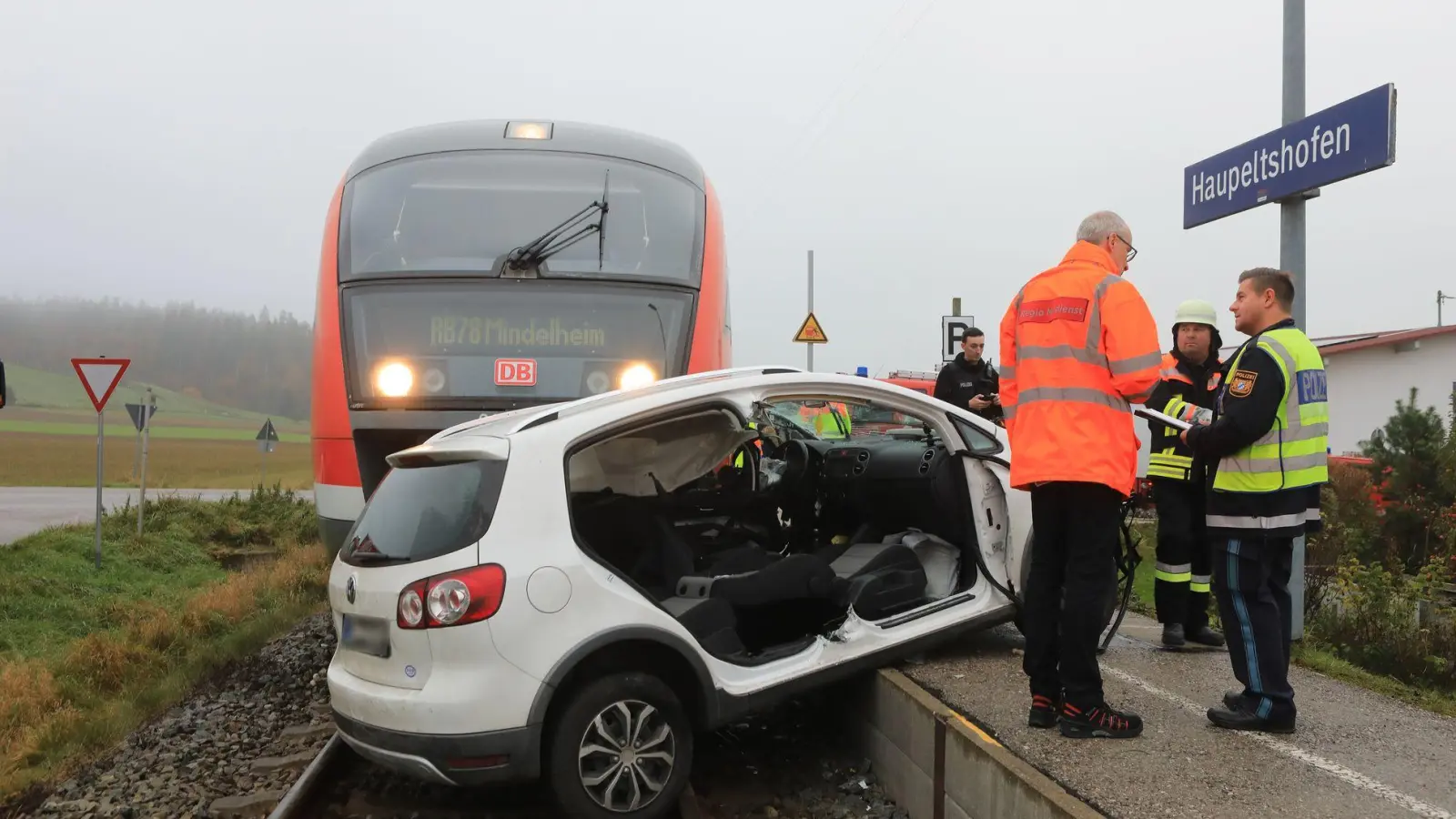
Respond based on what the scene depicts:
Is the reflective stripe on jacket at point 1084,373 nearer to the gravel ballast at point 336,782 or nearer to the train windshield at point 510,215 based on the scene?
the gravel ballast at point 336,782

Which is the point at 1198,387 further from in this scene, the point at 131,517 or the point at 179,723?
the point at 131,517

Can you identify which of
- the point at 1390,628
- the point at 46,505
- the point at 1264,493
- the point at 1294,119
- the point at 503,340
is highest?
the point at 1294,119

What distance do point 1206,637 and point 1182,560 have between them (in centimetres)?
44

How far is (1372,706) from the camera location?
4.68m

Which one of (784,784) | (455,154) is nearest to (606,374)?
(455,154)

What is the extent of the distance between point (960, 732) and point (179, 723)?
441 centimetres

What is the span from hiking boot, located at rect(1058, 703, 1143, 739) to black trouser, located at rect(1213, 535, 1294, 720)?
1.63 ft

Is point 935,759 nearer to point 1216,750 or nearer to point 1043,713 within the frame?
point 1043,713

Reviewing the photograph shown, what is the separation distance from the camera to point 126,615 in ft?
31.4

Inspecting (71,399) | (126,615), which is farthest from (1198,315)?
(71,399)

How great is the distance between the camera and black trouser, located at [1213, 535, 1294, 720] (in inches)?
162

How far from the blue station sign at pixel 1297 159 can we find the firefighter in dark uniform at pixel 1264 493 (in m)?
2.11

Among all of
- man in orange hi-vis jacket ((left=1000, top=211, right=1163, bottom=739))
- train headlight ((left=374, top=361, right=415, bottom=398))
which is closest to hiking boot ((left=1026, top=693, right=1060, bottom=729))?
man in orange hi-vis jacket ((left=1000, top=211, right=1163, bottom=739))

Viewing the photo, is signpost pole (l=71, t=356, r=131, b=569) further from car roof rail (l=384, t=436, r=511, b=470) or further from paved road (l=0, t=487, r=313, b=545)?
car roof rail (l=384, t=436, r=511, b=470)
